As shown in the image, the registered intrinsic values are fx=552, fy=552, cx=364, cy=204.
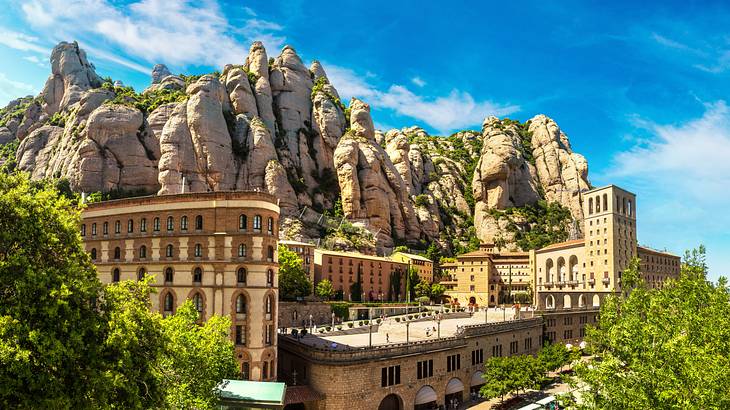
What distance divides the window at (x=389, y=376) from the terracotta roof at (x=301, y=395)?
6.76 metres

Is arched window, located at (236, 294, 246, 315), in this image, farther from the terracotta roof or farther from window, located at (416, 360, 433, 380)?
window, located at (416, 360, 433, 380)

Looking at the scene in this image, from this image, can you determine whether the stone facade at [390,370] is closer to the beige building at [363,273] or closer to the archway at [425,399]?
the archway at [425,399]

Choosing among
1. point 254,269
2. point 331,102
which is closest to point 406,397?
point 254,269

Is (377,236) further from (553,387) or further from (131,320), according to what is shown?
(131,320)

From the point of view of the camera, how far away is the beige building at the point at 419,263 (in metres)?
135

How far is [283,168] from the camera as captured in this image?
474 ft

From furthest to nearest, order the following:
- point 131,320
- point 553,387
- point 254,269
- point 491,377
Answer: point 553,387, point 491,377, point 254,269, point 131,320

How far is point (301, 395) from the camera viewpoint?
51375 mm

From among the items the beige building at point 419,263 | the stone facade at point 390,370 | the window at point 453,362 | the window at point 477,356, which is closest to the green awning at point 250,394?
the stone facade at point 390,370

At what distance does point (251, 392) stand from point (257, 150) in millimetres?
103029

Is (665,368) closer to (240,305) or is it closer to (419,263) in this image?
(240,305)

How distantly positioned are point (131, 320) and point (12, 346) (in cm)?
582

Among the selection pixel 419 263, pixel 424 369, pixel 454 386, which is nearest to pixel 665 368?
pixel 424 369

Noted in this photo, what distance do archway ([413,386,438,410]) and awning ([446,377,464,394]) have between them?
258cm
